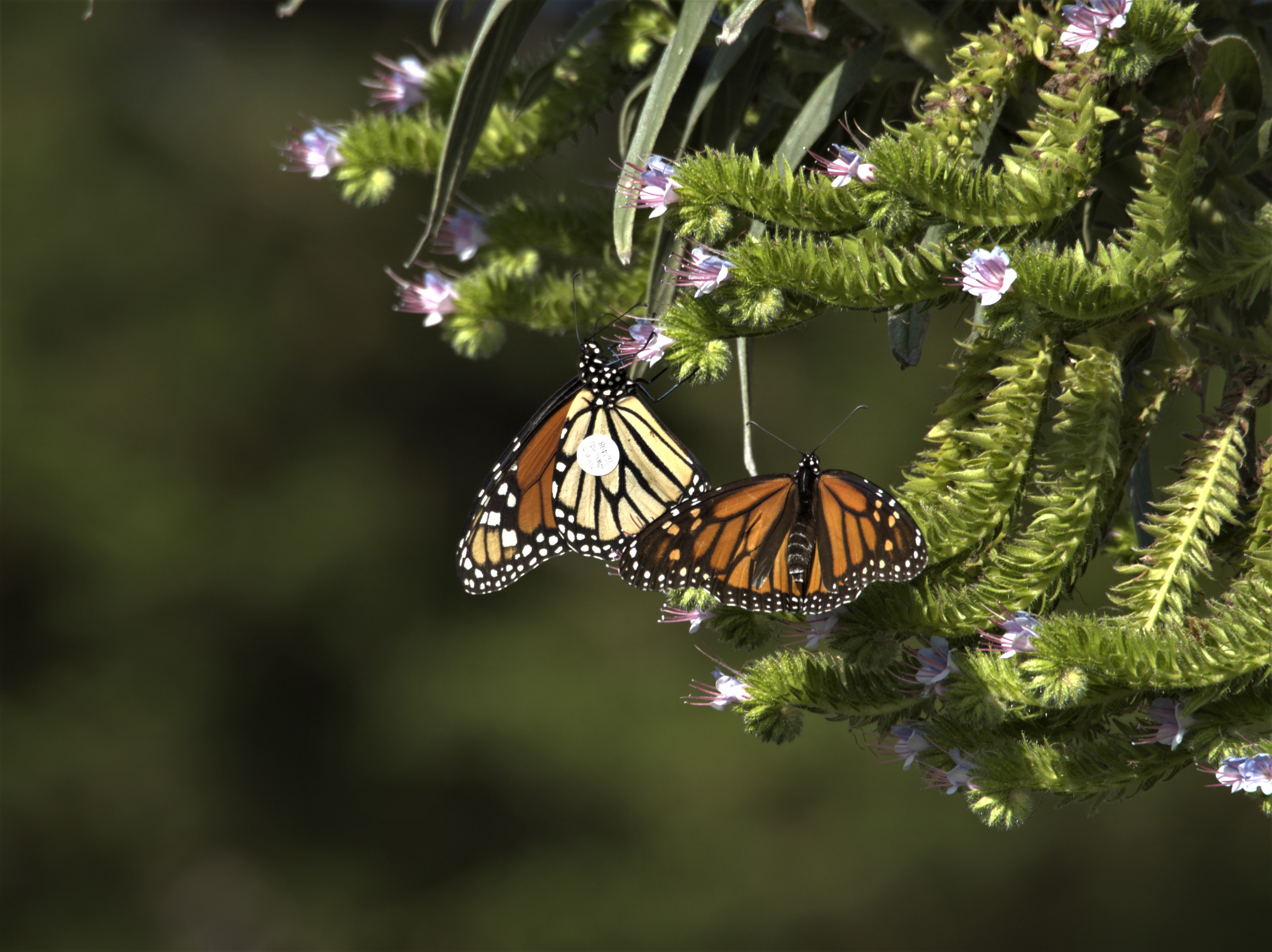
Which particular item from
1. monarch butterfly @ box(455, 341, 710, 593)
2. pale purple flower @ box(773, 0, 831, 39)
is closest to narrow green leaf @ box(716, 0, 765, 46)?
pale purple flower @ box(773, 0, 831, 39)

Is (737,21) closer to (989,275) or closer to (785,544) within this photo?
(989,275)

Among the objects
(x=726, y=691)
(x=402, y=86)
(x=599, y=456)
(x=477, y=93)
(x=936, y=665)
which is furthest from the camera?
(x=599, y=456)

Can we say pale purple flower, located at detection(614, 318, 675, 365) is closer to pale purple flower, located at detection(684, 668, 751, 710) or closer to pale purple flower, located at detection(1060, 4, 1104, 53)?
pale purple flower, located at detection(684, 668, 751, 710)

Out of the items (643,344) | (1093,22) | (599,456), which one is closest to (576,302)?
(643,344)

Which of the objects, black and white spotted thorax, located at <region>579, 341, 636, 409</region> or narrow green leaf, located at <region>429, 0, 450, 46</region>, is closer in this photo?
narrow green leaf, located at <region>429, 0, 450, 46</region>

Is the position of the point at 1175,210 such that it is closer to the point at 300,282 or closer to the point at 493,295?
the point at 493,295

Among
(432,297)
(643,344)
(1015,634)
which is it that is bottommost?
(1015,634)
